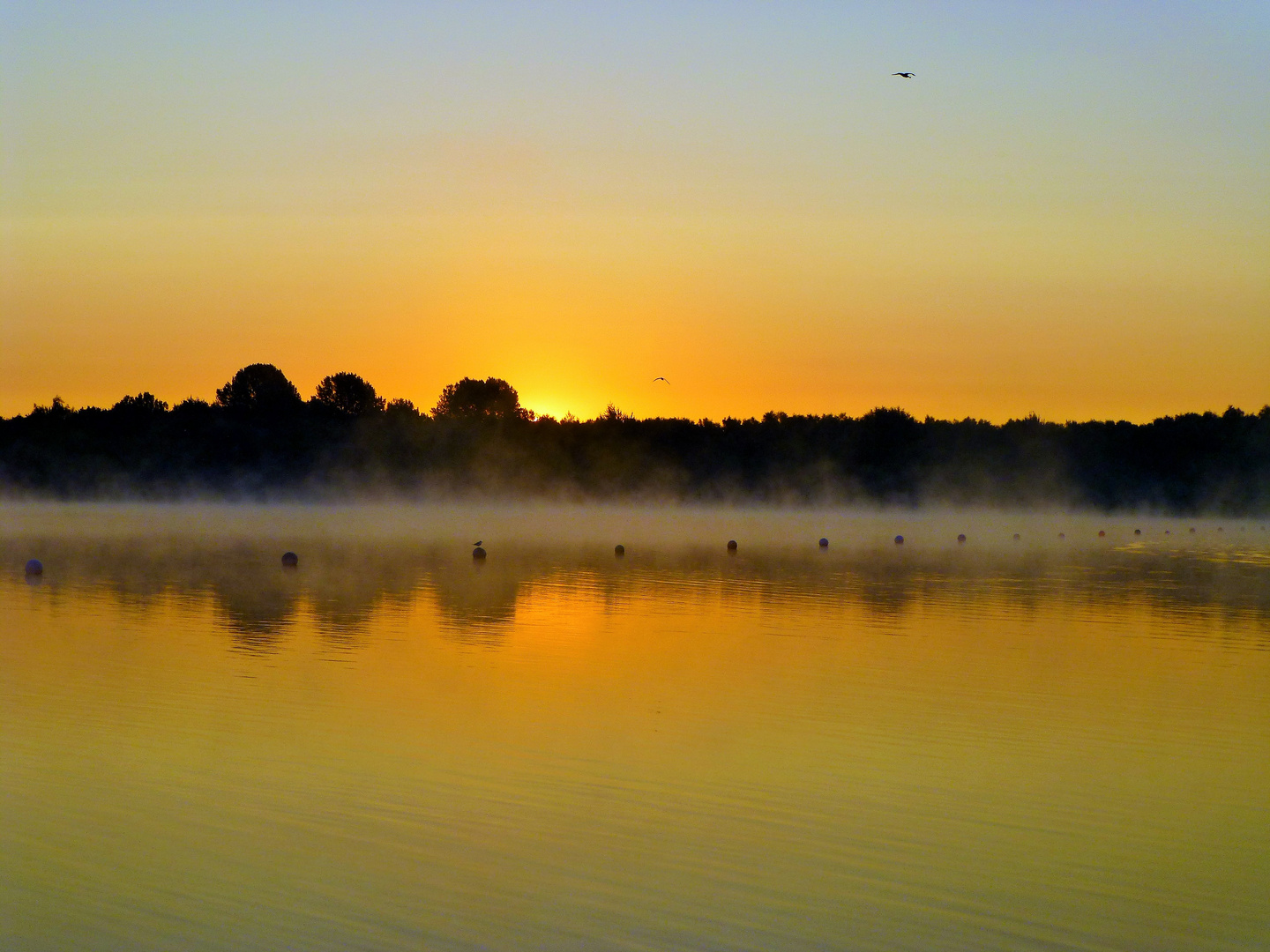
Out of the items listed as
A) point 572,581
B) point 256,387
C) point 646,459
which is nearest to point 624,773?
point 572,581

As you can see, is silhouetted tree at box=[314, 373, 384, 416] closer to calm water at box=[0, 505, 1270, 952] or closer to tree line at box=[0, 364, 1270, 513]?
tree line at box=[0, 364, 1270, 513]

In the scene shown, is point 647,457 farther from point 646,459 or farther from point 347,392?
point 347,392

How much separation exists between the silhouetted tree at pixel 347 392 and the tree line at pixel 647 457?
14898 millimetres

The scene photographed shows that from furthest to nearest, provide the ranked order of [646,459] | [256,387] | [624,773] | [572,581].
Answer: [256,387], [646,459], [572,581], [624,773]

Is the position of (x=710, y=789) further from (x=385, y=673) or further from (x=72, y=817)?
(x=385, y=673)

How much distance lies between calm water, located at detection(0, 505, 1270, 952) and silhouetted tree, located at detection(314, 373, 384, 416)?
8681 centimetres

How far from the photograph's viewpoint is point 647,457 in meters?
84.3

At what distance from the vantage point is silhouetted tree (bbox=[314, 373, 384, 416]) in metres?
105

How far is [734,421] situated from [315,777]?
8249cm

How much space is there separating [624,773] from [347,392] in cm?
10021

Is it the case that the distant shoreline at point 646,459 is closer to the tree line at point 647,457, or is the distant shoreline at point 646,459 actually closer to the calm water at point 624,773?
the tree line at point 647,457

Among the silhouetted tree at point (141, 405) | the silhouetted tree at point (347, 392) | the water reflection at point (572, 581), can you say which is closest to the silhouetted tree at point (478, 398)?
the silhouetted tree at point (347, 392)

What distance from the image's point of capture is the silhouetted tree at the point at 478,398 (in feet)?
353

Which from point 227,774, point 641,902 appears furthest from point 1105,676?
point 227,774
